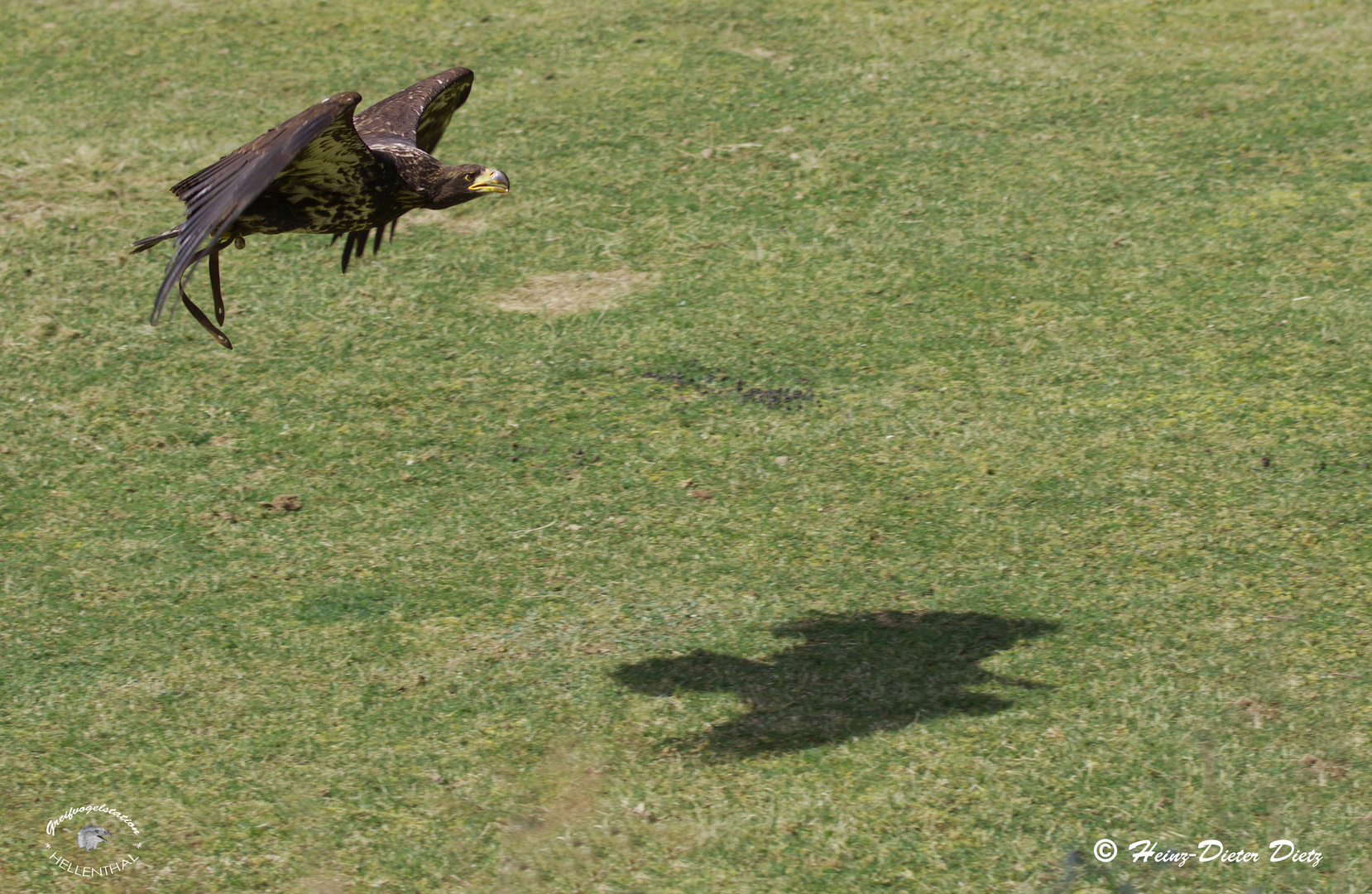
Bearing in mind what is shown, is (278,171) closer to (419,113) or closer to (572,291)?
(419,113)

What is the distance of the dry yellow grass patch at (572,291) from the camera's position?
35.5ft

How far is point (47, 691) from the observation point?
743 centimetres

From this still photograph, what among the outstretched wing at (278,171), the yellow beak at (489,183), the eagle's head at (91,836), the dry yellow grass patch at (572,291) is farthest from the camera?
the dry yellow grass patch at (572,291)

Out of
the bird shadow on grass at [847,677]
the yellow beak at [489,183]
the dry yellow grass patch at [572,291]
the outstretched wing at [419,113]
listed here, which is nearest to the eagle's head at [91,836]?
the bird shadow on grass at [847,677]

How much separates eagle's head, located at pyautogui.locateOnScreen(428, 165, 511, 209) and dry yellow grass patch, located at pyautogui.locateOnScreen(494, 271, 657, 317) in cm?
353

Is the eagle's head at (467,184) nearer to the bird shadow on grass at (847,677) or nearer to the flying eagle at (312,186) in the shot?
the flying eagle at (312,186)

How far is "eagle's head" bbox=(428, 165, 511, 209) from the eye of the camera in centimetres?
714

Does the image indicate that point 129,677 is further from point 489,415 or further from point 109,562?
point 489,415

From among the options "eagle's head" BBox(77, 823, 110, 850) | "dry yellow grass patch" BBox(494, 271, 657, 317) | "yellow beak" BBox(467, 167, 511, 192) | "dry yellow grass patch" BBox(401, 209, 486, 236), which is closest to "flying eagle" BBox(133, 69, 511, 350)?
"yellow beak" BBox(467, 167, 511, 192)

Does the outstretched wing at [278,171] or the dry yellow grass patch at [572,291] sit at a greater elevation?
the outstretched wing at [278,171]

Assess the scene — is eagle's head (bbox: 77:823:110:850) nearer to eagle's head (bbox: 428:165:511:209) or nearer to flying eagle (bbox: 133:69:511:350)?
flying eagle (bbox: 133:69:511:350)

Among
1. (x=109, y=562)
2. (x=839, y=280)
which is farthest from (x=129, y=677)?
(x=839, y=280)

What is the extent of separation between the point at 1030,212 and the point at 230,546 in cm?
663

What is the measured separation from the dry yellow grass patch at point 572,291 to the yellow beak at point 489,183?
3579mm
